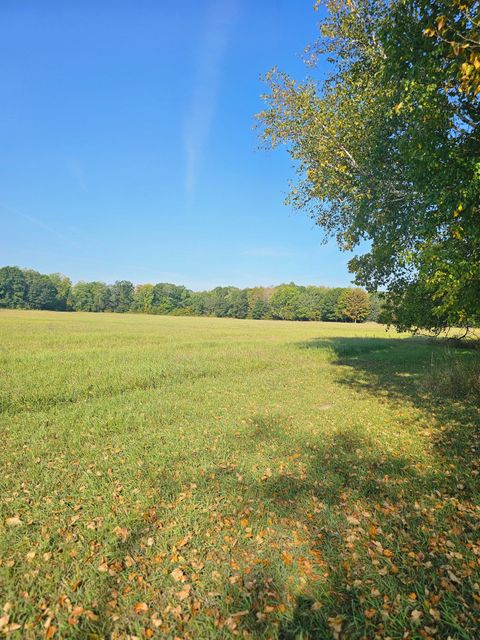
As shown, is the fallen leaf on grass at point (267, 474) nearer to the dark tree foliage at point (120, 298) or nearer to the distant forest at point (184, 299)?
the distant forest at point (184, 299)

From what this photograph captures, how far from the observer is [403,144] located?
9.78 m

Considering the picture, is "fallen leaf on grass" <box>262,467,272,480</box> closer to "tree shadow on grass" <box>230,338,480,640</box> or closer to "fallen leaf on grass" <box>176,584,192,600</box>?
"tree shadow on grass" <box>230,338,480,640</box>

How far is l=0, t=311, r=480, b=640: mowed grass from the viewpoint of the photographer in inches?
148

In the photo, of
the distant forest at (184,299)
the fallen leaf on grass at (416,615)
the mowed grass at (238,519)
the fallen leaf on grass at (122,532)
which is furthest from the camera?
the distant forest at (184,299)

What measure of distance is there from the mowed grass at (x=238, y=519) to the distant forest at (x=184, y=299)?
112701mm

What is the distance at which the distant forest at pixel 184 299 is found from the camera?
120 metres

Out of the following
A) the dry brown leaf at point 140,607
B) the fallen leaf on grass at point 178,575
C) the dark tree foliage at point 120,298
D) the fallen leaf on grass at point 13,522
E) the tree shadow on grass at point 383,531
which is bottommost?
the fallen leaf on grass at point 13,522

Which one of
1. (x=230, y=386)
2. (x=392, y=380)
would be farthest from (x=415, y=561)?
→ (x=392, y=380)

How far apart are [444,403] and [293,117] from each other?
1444cm

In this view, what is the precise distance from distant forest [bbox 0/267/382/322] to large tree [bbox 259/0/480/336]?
106 m

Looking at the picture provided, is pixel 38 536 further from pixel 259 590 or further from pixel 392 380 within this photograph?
pixel 392 380

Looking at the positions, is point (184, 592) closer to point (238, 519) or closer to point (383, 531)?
point (238, 519)

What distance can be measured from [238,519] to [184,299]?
155 m

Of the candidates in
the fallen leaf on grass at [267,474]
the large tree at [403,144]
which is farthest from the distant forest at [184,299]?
the fallen leaf on grass at [267,474]
